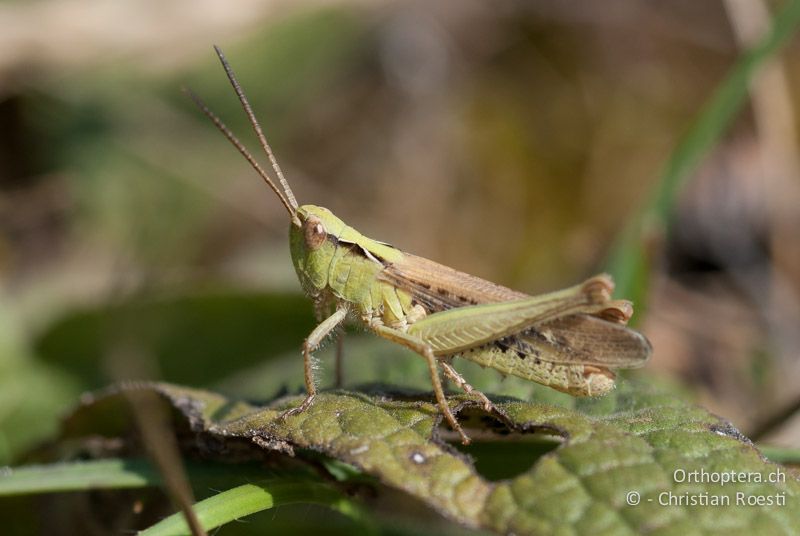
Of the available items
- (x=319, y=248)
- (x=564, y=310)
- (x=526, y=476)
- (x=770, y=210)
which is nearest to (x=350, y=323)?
(x=319, y=248)

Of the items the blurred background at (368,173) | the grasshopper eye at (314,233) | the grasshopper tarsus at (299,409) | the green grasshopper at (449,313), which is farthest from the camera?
the blurred background at (368,173)

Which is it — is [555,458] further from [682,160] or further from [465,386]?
[682,160]

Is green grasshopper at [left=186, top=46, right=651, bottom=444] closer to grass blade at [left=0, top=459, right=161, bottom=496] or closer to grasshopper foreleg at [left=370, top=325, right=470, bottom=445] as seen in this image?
grasshopper foreleg at [left=370, top=325, right=470, bottom=445]

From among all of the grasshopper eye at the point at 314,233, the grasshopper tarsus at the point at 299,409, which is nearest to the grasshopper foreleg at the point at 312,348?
the grasshopper tarsus at the point at 299,409

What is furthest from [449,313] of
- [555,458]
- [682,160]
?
[682,160]

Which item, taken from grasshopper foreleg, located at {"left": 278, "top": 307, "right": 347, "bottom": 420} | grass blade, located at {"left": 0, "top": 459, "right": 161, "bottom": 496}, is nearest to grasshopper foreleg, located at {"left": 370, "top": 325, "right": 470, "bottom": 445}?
grasshopper foreleg, located at {"left": 278, "top": 307, "right": 347, "bottom": 420}

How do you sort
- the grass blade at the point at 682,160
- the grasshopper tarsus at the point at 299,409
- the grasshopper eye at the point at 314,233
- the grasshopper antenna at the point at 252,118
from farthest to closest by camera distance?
1. the grass blade at the point at 682,160
2. the grasshopper eye at the point at 314,233
3. the grasshopper antenna at the point at 252,118
4. the grasshopper tarsus at the point at 299,409

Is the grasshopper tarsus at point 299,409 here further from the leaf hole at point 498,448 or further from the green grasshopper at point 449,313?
the leaf hole at point 498,448
